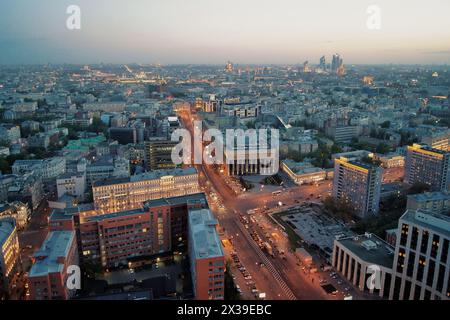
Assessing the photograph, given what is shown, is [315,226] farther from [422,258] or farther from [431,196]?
[422,258]

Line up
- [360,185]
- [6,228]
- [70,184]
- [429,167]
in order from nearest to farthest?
1. [6,228]
2. [360,185]
3. [70,184]
4. [429,167]

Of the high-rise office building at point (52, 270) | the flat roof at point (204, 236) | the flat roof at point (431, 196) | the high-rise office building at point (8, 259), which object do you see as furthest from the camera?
the flat roof at point (431, 196)

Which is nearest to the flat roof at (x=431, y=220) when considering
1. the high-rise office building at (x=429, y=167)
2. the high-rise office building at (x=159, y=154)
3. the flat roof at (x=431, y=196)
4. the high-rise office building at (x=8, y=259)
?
the flat roof at (x=431, y=196)

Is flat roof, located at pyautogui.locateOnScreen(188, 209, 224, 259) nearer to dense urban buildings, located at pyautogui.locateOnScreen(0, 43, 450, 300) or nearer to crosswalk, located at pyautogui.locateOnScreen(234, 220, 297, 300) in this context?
dense urban buildings, located at pyautogui.locateOnScreen(0, 43, 450, 300)

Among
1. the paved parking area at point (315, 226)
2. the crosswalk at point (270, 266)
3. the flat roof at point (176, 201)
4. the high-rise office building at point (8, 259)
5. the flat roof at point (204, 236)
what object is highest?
the flat roof at point (176, 201)

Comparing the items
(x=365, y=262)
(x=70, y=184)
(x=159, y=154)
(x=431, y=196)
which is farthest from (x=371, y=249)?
(x=159, y=154)

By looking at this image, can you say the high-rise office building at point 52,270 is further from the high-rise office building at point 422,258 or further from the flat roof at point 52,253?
the high-rise office building at point 422,258
